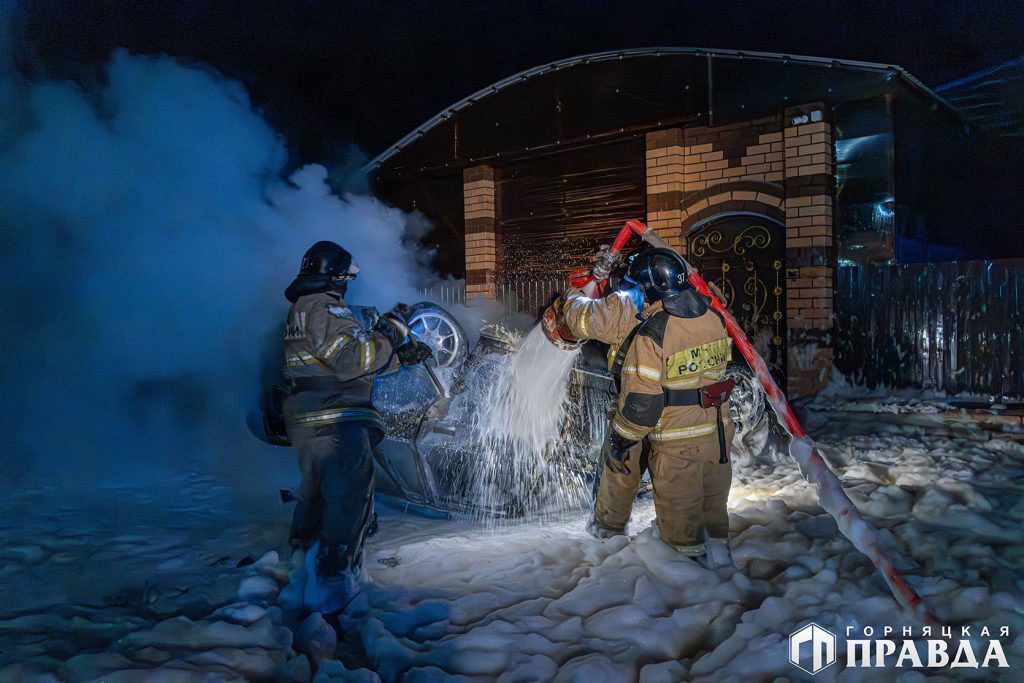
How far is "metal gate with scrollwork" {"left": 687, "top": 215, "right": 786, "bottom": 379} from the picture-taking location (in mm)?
8062

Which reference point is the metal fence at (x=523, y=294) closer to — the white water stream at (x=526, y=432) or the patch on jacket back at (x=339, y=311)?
the white water stream at (x=526, y=432)

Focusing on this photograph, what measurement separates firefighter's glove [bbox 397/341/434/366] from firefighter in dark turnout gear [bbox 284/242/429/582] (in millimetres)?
222

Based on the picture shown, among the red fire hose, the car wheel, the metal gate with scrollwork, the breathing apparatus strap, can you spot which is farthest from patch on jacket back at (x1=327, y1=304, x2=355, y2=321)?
the metal gate with scrollwork

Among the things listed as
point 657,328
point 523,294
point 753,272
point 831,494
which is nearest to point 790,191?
point 753,272

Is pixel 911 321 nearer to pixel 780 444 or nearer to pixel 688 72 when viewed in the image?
pixel 780 444

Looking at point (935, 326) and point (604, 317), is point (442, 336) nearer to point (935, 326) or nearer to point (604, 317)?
point (604, 317)

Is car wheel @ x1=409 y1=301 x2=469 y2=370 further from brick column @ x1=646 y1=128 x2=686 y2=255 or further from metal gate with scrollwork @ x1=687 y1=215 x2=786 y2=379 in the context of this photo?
metal gate with scrollwork @ x1=687 y1=215 x2=786 y2=379

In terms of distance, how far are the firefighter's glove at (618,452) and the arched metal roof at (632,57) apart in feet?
20.0

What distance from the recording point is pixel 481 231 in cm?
1066

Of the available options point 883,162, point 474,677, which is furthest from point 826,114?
point 474,677

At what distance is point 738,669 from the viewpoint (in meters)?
2.80

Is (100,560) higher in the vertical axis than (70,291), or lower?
lower

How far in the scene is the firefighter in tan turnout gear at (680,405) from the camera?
380cm

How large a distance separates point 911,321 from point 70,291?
10.6m
